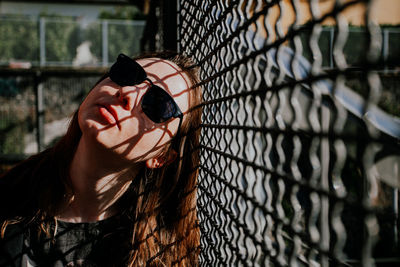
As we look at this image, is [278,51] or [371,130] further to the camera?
[278,51]

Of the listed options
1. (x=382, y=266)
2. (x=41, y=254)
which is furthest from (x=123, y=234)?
(x=382, y=266)

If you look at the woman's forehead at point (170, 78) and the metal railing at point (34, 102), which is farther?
the metal railing at point (34, 102)

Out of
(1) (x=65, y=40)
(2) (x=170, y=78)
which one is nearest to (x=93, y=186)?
(2) (x=170, y=78)

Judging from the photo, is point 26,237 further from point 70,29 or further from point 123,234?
point 70,29

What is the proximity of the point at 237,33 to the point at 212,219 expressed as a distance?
0.63 m

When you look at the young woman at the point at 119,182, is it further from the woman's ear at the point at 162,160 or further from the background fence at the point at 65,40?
the background fence at the point at 65,40

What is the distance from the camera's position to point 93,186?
1.54 metres

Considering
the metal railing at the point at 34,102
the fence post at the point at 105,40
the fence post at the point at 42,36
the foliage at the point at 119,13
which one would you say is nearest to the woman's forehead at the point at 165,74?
the metal railing at the point at 34,102

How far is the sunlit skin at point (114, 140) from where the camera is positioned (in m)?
1.29

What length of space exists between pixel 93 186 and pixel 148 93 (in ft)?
1.56

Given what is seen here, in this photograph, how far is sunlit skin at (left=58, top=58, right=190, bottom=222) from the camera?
1294 millimetres

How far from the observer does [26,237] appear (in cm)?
150

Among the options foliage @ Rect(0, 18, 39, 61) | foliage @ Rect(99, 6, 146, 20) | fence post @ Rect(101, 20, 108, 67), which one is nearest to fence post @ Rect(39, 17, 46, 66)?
foliage @ Rect(0, 18, 39, 61)

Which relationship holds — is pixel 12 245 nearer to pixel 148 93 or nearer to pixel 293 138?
pixel 148 93
